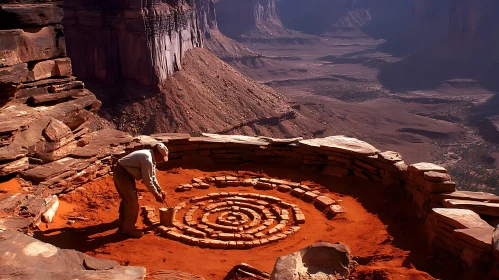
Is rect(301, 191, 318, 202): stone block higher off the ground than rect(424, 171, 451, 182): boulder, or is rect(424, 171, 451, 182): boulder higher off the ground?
rect(424, 171, 451, 182): boulder

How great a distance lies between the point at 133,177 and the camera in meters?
10.9

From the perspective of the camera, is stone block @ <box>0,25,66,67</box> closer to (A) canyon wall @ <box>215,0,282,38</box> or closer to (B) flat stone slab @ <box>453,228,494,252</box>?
(B) flat stone slab @ <box>453,228,494,252</box>

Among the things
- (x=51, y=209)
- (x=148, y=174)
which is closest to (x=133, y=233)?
(x=148, y=174)

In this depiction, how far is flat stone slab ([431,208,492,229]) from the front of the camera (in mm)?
9578

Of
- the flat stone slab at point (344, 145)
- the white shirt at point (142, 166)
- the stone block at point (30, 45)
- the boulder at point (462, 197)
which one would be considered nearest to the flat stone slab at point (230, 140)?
the flat stone slab at point (344, 145)

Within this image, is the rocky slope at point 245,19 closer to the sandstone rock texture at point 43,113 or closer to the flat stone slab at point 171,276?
the sandstone rock texture at point 43,113

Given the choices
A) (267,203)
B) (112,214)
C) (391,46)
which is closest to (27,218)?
(112,214)

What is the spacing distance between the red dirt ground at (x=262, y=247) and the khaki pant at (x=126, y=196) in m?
0.30

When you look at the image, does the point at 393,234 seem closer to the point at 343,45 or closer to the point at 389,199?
the point at 389,199

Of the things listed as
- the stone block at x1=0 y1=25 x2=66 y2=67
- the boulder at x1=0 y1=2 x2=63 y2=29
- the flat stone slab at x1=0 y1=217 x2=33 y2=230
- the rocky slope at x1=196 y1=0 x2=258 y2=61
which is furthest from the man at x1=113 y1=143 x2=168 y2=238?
the rocky slope at x1=196 y1=0 x2=258 y2=61

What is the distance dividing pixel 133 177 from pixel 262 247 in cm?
279

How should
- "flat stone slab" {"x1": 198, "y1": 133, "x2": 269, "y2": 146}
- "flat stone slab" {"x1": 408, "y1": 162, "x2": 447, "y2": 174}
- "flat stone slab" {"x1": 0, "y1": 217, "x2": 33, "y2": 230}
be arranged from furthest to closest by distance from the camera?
"flat stone slab" {"x1": 198, "y1": 133, "x2": 269, "y2": 146} → "flat stone slab" {"x1": 408, "y1": 162, "x2": 447, "y2": 174} → "flat stone slab" {"x1": 0, "y1": 217, "x2": 33, "y2": 230}

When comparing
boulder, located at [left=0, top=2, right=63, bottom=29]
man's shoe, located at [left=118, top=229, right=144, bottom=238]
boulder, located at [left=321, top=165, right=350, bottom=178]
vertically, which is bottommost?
boulder, located at [left=321, top=165, right=350, bottom=178]

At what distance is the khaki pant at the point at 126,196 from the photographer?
1083 centimetres
